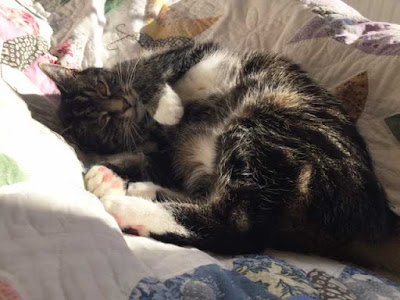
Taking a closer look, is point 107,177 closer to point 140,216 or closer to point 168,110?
point 140,216

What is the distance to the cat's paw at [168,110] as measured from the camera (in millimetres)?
1456

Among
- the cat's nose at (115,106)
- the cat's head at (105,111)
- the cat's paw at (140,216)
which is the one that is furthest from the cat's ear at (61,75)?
the cat's paw at (140,216)

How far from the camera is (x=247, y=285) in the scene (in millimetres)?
835

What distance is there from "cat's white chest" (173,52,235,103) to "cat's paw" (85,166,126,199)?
1.60ft

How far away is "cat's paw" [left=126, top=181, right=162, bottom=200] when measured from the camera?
1.27 meters

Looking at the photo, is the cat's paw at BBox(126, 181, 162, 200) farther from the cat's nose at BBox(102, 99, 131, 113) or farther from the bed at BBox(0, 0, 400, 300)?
the cat's nose at BBox(102, 99, 131, 113)

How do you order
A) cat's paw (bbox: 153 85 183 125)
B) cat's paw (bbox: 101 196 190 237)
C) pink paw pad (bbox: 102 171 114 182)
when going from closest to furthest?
cat's paw (bbox: 101 196 190 237) < pink paw pad (bbox: 102 171 114 182) < cat's paw (bbox: 153 85 183 125)

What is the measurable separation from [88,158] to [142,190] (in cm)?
28

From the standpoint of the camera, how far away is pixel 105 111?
1.55 m

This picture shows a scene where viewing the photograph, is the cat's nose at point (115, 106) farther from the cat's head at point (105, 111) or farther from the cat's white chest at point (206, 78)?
the cat's white chest at point (206, 78)

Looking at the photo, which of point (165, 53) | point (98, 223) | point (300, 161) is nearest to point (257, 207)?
point (300, 161)

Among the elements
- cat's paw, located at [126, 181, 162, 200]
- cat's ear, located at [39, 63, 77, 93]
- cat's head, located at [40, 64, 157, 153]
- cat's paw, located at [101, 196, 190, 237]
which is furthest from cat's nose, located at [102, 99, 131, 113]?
cat's paw, located at [101, 196, 190, 237]

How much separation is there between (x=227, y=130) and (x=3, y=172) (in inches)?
26.5

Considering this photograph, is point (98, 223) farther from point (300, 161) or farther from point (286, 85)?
point (286, 85)
